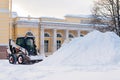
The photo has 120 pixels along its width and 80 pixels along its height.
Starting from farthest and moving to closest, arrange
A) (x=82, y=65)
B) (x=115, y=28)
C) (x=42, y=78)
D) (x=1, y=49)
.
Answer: (x=115, y=28)
(x=1, y=49)
(x=82, y=65)
(x=42, y=78)

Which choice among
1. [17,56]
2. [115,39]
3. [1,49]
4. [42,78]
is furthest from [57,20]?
[42,78]

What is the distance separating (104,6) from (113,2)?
5.02ft

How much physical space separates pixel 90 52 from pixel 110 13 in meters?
26.9

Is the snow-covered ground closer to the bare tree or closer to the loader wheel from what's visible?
the loader wheel

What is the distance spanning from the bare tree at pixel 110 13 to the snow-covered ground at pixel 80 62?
924 inches

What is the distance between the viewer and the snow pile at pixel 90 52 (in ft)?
53.2

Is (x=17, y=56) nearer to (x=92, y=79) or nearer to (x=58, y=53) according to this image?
(x=58, y=53)

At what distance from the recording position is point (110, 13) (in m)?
43.1

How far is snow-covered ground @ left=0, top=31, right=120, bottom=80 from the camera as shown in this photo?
1328cm

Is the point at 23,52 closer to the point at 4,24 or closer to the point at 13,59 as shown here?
the point at 13,59

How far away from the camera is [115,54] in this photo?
16.6 meters

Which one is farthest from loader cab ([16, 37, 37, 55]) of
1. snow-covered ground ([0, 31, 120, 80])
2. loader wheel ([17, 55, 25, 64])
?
snow-covered ground ([0, 31, 120, 80])

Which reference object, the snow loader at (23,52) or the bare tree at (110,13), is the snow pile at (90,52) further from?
the bare tree at (110,13)

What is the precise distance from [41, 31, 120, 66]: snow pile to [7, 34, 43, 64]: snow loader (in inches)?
438
